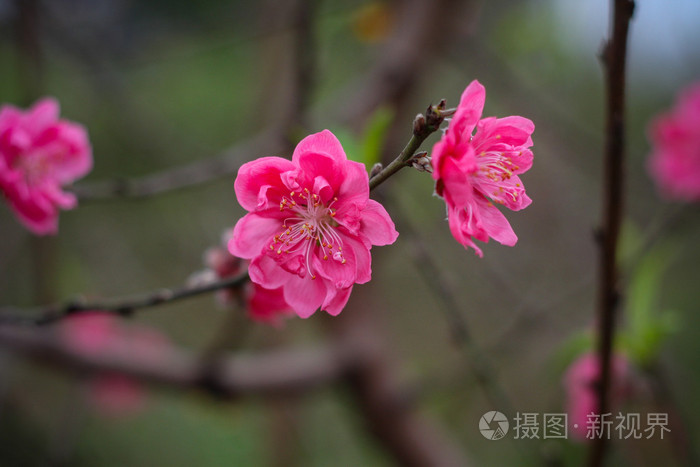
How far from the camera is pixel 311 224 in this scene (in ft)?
2.85

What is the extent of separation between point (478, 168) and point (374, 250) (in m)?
1.66

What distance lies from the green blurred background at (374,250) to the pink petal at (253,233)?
0.99 m

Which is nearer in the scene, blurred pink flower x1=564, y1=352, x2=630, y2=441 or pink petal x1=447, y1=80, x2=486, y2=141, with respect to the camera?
pink petal x1=447, y1=80, x2=486, y2=141

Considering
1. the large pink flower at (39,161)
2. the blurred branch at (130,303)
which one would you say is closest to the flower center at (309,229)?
the blurred branch at (130,303)

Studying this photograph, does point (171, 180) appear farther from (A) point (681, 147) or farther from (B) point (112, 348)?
(A) point (681, 147)

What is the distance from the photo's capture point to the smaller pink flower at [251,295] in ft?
2.92

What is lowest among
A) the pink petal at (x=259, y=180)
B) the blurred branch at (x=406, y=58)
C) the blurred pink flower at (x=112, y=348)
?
the pink petal at (x=259, y=180)

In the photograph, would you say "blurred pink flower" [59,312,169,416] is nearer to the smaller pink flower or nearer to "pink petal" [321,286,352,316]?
the smaller pink flower

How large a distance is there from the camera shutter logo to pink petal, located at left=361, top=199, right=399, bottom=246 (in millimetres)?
804

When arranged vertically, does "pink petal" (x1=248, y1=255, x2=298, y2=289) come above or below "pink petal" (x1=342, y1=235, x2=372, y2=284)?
above

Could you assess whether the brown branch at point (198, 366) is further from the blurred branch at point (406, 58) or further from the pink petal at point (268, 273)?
the pink petal at point (268, 273)

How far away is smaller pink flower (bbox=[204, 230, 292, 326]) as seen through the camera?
0.89 meters

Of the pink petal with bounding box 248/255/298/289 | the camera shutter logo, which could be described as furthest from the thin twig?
the camera shutter logo

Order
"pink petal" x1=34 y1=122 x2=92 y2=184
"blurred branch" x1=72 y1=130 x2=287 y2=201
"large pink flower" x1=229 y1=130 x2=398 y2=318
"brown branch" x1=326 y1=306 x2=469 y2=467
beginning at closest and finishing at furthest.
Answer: "large pink flower" x1=229 y1=130 x2=398 y2=318 < "pink petal" x1=34 y1=122 x2=92 y2=184 < "blurred branch" x1=72 y1=130 x2=287 y2=201 < "brown branch" x1=326 y1=306 x2=469 y2=467
